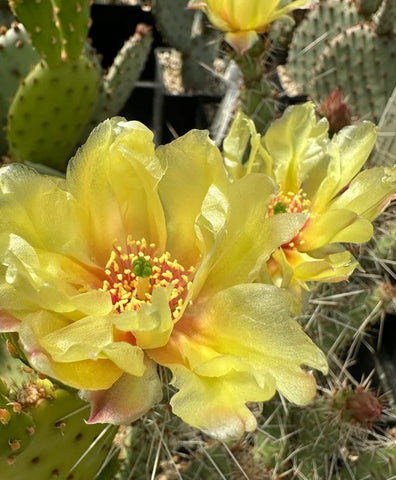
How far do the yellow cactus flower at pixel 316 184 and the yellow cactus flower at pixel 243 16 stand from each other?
15 cm

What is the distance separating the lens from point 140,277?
1.82 feet

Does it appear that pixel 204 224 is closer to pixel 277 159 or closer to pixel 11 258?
pixel 11 258

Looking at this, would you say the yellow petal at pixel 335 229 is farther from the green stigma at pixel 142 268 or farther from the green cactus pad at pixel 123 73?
the green cactus pad at pixel 123 73

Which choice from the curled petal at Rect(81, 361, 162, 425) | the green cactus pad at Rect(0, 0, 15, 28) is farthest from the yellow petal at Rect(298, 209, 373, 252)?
the green cactus pad at Rect(0, 0, 15, 28)

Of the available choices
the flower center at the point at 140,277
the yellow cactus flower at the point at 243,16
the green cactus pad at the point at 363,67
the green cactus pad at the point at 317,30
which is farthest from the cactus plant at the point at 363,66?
the flower center at the point at 140,277

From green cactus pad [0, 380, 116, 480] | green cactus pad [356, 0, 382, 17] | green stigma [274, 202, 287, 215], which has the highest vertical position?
green cactus pad [356, 0, 382, 17]

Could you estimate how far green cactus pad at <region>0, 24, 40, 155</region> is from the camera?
1.38 meters

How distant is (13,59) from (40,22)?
32cm

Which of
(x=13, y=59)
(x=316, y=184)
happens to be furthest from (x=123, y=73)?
(x=316, y=184)

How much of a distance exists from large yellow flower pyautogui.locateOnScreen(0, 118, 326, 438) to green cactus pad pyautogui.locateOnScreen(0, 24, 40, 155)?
0.93 meters

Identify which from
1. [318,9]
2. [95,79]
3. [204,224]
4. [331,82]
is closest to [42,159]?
[95,79]

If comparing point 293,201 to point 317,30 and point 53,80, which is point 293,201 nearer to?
point 53,80

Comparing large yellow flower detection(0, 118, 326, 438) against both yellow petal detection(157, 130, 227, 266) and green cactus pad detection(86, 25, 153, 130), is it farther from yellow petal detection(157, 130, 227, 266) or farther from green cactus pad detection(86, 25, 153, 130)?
green cactus pad detection(86, 25, 153, 130)

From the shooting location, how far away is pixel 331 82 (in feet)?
5.02
